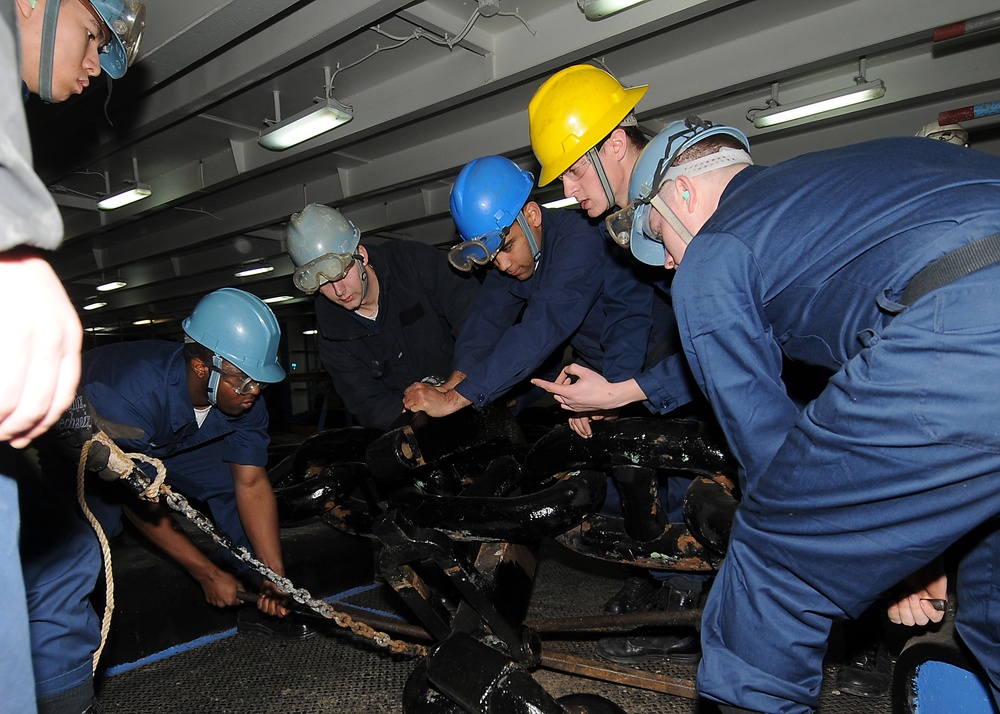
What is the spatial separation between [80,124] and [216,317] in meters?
4.81

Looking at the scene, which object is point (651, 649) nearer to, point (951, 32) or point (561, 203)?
point (951, 32)

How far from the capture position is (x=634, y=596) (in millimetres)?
2529

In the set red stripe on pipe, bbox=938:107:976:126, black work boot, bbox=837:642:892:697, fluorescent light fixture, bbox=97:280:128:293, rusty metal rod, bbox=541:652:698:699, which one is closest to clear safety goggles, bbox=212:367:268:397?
rusty metal rod, bbox=541:652:698:699

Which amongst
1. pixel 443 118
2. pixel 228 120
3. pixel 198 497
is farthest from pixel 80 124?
pixel 198 497

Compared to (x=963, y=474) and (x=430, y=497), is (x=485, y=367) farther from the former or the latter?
(x=963, y=474)

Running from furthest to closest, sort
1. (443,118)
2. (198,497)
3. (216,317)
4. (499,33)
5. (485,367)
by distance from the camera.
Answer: (443,118), (499,33), (198,497), (216,317), (485,367)

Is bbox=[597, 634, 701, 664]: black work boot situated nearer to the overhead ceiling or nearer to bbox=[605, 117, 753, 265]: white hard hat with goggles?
bbox=[605, 117, 753, 265]: white hard hat with goggles

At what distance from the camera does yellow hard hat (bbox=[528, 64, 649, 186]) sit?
6.90 feet

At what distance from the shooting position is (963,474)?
0.87 meters

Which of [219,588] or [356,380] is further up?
[356,380]

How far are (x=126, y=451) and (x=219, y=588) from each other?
637 mm

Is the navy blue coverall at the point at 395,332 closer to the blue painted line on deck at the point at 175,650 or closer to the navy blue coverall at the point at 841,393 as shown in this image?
the blue painted line on deck at the point at 175,650

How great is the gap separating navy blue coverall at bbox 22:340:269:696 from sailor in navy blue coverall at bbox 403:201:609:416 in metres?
0.85

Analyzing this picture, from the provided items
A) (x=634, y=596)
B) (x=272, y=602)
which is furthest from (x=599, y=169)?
(x=272, y=602)
